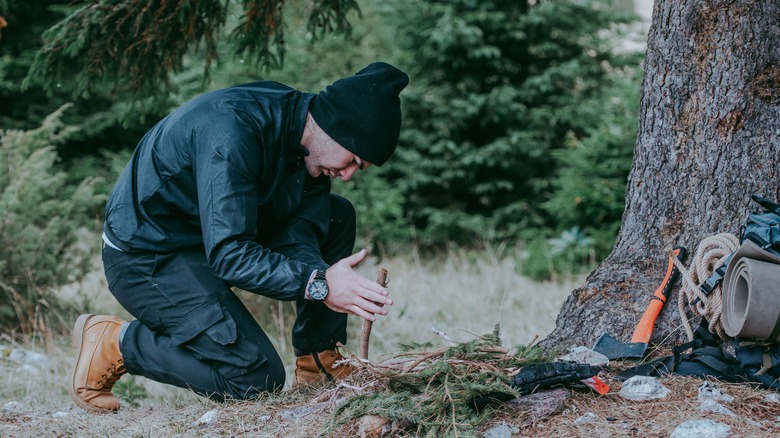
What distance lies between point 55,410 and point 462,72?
800 centimetres

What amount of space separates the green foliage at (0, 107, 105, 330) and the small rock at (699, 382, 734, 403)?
4.43m

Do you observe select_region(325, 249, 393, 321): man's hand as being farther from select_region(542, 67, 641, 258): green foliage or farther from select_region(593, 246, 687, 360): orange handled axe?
select_region(542, 67, 641, 258): green foliage

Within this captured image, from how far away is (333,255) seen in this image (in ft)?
13.0

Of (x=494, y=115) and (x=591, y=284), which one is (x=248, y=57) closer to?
(x=591, y=284)

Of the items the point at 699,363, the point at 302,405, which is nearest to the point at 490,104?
the point at 699,363

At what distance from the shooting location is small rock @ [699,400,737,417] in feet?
9.00

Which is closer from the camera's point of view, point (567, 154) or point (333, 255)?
point (333, 255)

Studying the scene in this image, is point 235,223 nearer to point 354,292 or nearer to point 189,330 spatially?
point 354,292

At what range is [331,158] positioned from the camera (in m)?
3.34

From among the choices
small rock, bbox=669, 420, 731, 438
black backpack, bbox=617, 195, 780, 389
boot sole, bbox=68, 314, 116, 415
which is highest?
black backpack, bbox=617, 195, 780, 389

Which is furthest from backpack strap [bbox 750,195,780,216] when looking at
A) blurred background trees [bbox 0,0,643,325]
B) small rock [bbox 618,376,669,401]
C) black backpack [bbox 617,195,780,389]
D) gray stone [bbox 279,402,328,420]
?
blurred background trees [bbox 0,0,643,325]

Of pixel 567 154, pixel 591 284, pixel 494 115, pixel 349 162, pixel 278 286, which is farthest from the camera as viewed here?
pixel 494 115

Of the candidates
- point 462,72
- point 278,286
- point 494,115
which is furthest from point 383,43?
point 278,286

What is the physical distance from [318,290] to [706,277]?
66.4 inches
